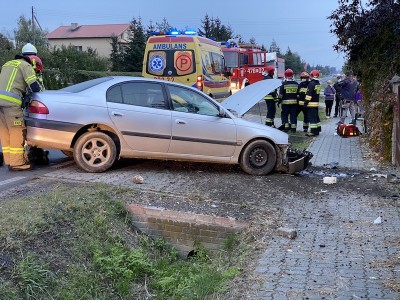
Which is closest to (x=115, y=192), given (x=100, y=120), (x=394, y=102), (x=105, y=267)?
(x=100, y=120)

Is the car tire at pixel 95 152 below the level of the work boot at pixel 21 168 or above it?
above

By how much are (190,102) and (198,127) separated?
17.5 inches

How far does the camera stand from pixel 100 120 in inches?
290

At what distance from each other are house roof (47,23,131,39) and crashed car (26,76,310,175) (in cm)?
6573

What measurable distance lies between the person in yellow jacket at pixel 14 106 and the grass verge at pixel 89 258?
76.9 inches

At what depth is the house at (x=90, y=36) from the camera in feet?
233

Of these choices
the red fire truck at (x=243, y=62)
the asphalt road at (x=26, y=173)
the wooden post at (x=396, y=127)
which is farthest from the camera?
the red fire truck at (x=243, y=62)

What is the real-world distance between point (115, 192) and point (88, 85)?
212 centimetres

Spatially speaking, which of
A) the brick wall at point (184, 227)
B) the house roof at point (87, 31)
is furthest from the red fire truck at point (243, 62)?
the house roof at point (87, 31)

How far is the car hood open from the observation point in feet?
28.3

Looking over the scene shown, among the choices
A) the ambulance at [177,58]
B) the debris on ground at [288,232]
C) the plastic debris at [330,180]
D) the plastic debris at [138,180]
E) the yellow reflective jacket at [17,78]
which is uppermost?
the ambulance at [177,58]

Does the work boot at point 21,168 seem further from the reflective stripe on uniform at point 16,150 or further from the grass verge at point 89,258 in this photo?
the grass verge at point 89,258

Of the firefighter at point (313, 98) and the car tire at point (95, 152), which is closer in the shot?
the car tire at point (95, 152)

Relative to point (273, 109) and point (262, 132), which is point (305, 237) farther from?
point (273, 109)
